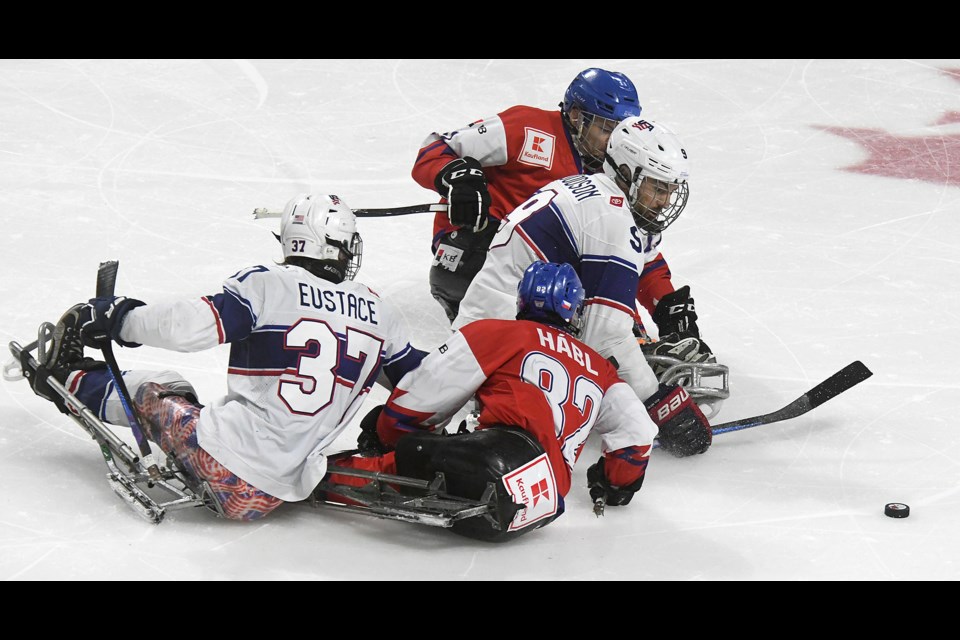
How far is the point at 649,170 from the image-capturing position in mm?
5750

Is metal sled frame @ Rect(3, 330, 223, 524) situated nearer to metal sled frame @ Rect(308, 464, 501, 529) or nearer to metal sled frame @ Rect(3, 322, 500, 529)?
metal sled frame @ Rect(3, 322, 500, 529)

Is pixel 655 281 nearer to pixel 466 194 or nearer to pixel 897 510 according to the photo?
pixel 466 194

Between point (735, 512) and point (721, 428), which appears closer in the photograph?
point (735, 512)

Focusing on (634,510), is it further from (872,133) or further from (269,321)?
(872,133)

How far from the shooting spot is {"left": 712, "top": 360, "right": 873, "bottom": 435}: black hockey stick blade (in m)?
6.12

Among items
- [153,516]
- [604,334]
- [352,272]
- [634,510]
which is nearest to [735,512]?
[634,510]

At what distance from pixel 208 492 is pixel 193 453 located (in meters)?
0.15

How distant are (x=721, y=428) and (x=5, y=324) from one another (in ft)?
10.7

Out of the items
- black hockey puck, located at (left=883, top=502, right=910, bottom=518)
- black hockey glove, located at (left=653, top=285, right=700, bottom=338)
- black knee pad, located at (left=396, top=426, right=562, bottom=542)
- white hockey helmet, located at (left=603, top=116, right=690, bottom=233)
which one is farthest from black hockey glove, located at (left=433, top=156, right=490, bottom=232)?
black hockey puck, located at (left=883, top=502, right=910, bottom=518)

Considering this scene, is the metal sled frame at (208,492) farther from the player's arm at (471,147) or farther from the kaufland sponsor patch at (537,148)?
the kaufland sponsor patch at (537,148)

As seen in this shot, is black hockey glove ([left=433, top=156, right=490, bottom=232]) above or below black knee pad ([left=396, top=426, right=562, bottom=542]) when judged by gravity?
above

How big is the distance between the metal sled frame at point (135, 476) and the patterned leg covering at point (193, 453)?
0.14 feet

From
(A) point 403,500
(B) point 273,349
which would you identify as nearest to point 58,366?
(B) point 273,349

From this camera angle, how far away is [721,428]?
6086 mm
